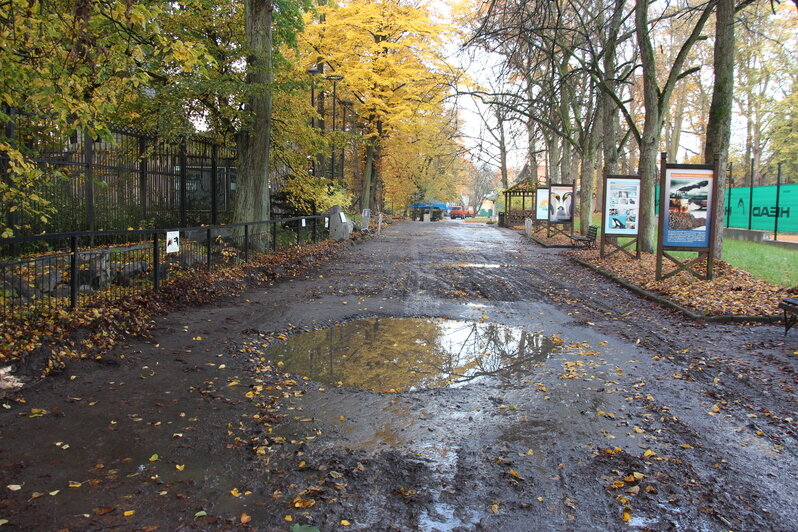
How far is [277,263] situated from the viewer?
1374 cm

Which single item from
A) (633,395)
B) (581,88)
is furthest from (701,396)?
(581,88)

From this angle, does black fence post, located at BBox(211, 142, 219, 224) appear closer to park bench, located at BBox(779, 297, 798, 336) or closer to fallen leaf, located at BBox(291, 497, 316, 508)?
park bench, located at BBox(779, 297, 798, 336)

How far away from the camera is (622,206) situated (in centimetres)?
1700

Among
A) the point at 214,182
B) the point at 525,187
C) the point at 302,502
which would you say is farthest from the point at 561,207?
the point at 302,502

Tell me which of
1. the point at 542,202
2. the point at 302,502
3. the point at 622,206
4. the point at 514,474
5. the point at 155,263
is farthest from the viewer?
the point at 542,202

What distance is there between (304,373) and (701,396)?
396cm

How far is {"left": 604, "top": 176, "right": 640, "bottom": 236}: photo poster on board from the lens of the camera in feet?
55.4

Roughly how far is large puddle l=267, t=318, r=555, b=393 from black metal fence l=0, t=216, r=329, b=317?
8.72 ft

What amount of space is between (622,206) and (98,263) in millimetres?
14324

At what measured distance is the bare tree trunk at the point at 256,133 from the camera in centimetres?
1372

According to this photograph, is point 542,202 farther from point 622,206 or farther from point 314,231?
point 314,231

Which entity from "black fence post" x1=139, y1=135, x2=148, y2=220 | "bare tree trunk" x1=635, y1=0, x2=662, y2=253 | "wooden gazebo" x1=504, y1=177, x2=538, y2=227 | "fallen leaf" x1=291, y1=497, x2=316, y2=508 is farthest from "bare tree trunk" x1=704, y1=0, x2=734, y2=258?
"wooden gazebo" x1=504, y1=177, x2=538, y2=227

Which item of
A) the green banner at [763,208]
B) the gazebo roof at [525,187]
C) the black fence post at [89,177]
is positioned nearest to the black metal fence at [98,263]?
the black fence post at [89,177]

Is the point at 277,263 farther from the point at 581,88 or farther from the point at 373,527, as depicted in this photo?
the point at 581,88
